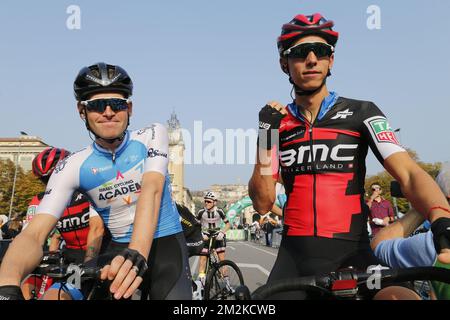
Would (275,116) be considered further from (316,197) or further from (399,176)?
(399,176)

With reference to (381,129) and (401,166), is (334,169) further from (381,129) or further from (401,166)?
(401,166)

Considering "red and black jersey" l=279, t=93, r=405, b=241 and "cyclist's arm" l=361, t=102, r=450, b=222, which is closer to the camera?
"cyclist's arm" l=361, t=102, r=450, b=222

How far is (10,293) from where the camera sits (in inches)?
70.6

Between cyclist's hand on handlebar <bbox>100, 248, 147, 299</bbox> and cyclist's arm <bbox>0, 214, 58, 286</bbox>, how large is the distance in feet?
1.92

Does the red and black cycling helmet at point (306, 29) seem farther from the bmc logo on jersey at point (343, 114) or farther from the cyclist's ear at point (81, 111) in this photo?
the cyclist's ear at point (81, 111)

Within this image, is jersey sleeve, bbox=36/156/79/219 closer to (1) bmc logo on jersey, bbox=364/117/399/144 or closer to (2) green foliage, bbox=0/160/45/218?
(1) bmc logo on jersey, bbox=364/117/399/144

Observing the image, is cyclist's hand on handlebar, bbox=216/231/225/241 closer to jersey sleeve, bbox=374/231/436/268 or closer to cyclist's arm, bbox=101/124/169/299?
cyclist's arm, bbox=101/124/169/299

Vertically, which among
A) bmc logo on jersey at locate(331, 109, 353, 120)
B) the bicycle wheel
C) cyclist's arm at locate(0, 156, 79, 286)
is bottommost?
the bicycle wheel

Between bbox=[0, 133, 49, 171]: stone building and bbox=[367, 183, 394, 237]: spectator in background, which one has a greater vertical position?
bbox=[367, 183, 394, 237]: spectator in background

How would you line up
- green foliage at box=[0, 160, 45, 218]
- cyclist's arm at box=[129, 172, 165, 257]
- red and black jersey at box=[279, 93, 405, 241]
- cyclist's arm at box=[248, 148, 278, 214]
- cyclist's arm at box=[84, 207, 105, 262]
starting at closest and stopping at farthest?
1. cyclist's arm at box=[129, 172, 165, 257]
2. red and black jersey at box=[279, 93, 405, 241]
3. cyclist's arm at box=[248, 148, 278, 214]
4. cyclist's arm at box=[84, 207, 105, 262]
5. green foliage at box=[0, 160, 45, 218]

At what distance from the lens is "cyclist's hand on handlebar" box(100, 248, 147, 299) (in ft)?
5.44

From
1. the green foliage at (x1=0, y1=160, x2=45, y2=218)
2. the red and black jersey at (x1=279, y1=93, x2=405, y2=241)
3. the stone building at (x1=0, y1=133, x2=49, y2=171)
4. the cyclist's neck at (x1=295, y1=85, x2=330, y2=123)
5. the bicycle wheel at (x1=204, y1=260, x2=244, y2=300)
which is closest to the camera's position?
the red and black jersey at (x1=279, y1=93, x2=405, y2=241)

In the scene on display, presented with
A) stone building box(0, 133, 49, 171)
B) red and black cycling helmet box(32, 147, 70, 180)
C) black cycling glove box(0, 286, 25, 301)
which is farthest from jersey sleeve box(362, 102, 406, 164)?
stone building box(0, 133, 49, 171)

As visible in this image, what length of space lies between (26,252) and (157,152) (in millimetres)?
1017
